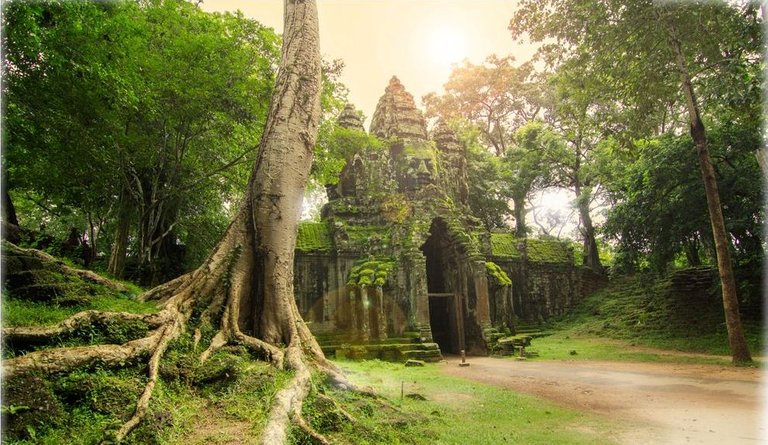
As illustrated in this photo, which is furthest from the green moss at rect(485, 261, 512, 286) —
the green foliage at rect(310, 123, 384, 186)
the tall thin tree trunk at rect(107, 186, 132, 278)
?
the tall thin tree trunk at rect(107, 186, 132, 278)

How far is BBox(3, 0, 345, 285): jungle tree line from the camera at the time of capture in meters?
6.91

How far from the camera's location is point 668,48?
37.2 feet

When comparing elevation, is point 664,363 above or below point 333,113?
below

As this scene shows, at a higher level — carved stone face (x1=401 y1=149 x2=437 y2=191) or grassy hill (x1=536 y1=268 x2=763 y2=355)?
carved stone face (x1=401 y1=149 x2=437 y2=191)

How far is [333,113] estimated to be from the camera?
13492 mm

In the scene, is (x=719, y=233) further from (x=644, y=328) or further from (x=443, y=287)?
(x=443, y=287)

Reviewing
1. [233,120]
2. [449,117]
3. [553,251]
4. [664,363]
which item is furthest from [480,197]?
→ [233,120]

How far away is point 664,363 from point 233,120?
1242 cm

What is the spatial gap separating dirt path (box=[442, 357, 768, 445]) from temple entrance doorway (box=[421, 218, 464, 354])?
15.3 feet

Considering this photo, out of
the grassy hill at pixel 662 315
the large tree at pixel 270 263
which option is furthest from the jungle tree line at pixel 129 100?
the grassy hill at pixel 662 315

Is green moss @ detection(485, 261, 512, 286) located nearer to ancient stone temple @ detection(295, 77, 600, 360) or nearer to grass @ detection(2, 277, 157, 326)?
ancient stone temple @ detection(295, 77, 600, 360)

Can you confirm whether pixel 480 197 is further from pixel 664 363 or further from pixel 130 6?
pixel 130 6

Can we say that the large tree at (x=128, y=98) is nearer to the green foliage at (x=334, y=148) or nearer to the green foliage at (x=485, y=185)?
the green foliage at (x=334, y=148)

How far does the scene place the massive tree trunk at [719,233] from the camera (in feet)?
32.7
